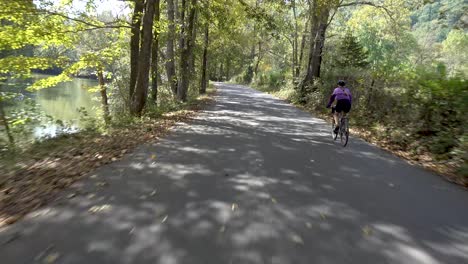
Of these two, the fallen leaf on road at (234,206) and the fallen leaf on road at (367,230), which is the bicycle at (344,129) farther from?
the fallen leaf on road at (234,206)

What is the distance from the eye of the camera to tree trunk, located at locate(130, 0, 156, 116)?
12.8m

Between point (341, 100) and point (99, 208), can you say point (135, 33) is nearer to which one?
point (341, 100)

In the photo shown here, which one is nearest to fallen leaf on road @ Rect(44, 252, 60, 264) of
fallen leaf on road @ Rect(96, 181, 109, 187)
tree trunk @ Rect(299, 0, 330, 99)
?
fallen leaf on road @ Rect(96, 181, 109, 187)

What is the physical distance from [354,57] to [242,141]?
1099 inches

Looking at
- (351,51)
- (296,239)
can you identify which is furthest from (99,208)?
(351,51)

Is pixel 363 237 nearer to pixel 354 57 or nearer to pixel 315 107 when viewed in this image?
pixel 315 107

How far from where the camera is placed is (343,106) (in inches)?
395

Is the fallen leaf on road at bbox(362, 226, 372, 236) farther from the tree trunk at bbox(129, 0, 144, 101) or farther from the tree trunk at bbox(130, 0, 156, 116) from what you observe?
the tree trunk at bbox(129, 0, 144, 101)

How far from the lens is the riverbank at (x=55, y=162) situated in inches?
188

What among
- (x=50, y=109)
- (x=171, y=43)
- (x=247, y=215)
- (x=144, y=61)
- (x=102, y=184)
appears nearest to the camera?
(x=247, y=215)

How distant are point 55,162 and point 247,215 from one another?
449cm

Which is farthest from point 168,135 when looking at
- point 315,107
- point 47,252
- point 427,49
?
point 427,49

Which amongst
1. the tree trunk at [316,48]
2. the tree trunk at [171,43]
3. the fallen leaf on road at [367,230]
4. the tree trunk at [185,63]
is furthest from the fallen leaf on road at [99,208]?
the tree trunk at [316,48]

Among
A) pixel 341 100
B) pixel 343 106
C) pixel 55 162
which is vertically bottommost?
pixel 55 162
